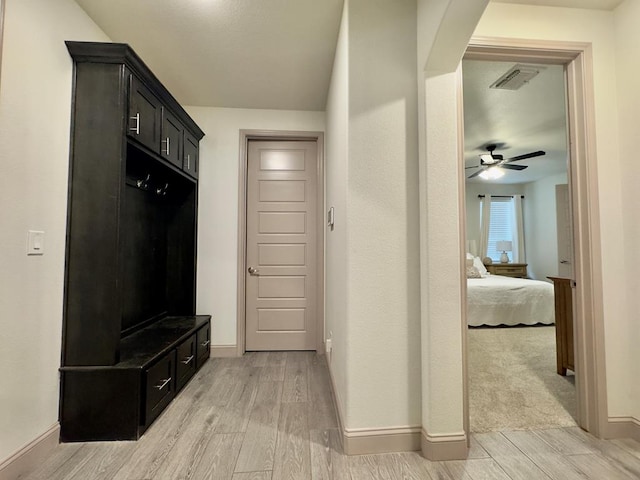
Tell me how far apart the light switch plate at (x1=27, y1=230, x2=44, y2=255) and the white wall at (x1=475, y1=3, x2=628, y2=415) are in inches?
108

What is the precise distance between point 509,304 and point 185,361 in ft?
13.6

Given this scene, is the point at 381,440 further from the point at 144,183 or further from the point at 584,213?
the point at 144,183

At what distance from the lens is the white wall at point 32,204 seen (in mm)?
1438

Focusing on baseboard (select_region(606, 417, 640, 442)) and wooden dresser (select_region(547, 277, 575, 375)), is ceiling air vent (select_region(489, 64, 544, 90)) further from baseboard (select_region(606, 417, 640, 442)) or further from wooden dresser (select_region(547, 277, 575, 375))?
baseboard (select_region(606, 417, 640, 442))

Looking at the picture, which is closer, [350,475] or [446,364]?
[350,475]

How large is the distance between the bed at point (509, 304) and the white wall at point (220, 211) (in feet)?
10.6

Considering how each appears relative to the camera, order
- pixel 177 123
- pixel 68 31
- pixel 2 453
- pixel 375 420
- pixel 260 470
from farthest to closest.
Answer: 1. pixel 177 123
2. pixel 68 31
3. pixel 375 420
4. pixel 260 470
5. pixel 2 453

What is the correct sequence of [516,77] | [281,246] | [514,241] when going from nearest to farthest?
[516,77] < [281,246] < [514,241]

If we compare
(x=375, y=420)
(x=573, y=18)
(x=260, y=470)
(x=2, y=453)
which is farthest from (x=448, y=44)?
(x=2, y=453)

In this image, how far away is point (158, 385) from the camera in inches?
77.7

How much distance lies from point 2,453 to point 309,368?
2026mm

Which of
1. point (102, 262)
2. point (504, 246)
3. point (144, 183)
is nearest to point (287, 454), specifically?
point (102, 262)

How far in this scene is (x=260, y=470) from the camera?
4.93 ft

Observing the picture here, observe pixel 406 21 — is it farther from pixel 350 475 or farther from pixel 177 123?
pixel 350 475
